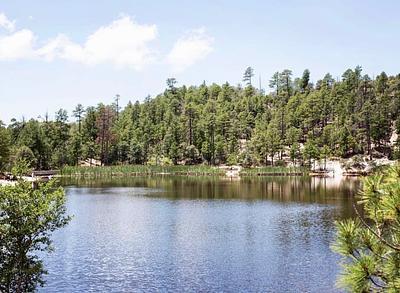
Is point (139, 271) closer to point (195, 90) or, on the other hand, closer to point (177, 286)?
point (177, 286)

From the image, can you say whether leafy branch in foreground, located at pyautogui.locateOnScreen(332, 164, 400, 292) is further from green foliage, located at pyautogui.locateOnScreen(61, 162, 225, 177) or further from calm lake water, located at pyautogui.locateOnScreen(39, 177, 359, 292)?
green foliage, located at pyautogui.locateOnScreen(61, 162, 225, 177)

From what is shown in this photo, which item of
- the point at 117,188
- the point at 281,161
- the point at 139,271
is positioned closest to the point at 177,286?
the point at 139,271

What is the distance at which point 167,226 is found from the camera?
4259 centimetres

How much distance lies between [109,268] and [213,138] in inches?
4148

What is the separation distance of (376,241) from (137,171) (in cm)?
→ 11063

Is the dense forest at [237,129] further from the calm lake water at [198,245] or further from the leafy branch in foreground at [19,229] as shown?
the leafy branch in foreground at [19,229]

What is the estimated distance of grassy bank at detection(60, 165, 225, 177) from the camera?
109688 mm

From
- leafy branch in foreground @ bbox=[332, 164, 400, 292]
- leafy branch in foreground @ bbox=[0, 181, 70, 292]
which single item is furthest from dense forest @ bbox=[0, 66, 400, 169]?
leafy branch in foreground @ bbox=[332, 164, 400, 292]

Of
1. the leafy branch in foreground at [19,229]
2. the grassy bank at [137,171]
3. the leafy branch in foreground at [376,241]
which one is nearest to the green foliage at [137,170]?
the grassy bank at [137,171]

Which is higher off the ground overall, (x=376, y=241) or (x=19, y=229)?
(x=376, y=241)

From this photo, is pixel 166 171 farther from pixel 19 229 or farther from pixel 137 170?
pixel 19 229

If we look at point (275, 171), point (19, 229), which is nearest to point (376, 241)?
point (19, 229)

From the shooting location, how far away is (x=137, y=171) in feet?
382

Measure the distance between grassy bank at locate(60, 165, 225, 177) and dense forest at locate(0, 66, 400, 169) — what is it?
616cm
